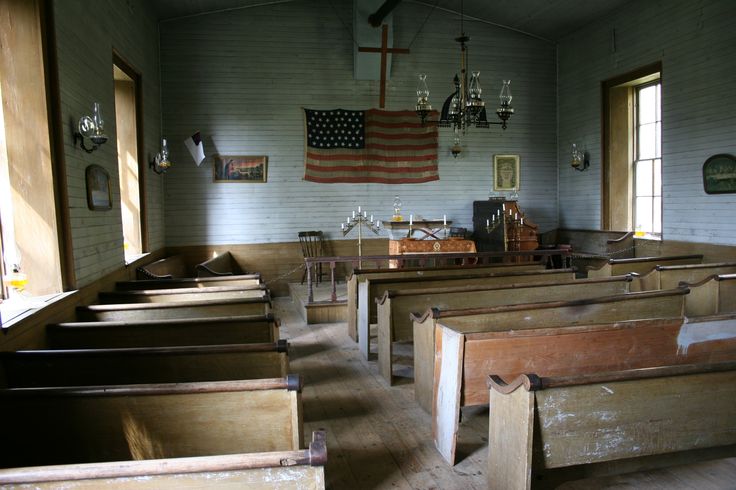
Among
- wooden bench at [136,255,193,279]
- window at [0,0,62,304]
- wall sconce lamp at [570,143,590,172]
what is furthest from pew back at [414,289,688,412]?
wall sconce lamp at [570,143,590,172]

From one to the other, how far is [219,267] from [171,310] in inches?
155

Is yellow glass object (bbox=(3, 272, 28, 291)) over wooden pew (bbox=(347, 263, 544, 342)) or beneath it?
over

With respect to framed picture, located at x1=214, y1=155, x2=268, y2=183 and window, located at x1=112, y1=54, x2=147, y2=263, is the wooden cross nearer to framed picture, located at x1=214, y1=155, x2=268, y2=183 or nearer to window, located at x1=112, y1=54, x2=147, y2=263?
framed picture, located at x1=214, y1=155, x2=268, y2=183

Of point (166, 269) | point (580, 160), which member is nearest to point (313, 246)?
point (166, 269)

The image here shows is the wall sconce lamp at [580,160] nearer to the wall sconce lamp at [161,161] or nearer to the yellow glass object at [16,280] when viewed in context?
the wall sconce lamp at [161,161]

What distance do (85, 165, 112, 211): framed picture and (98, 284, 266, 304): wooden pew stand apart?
2.52 ft

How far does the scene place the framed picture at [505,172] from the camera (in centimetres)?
986

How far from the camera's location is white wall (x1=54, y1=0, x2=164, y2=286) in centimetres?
404

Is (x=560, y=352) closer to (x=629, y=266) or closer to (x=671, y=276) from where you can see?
(x=671, y=276)

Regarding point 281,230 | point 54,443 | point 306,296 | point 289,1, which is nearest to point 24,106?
point 54,443

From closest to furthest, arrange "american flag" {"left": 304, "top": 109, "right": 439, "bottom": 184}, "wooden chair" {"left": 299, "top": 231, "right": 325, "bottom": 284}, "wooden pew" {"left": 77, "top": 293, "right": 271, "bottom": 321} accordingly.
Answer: "wooden pew" {"left": 77, "top": 293, "right": 271, "bottom": 321}
"wooden chair" {"left": 299, "top": 231, "right": 325, "bottom": 284}
"american flag" {"left": 304, "top": 109, "right": 439, "bottom": 184}

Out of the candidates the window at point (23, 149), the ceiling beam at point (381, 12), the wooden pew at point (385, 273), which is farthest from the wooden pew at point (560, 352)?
the ceiling beam at point (381, 12)

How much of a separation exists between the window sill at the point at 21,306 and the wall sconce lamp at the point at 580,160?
8.05 m

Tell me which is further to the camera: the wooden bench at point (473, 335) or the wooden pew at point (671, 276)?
the wooden pew at point (671, 276)
